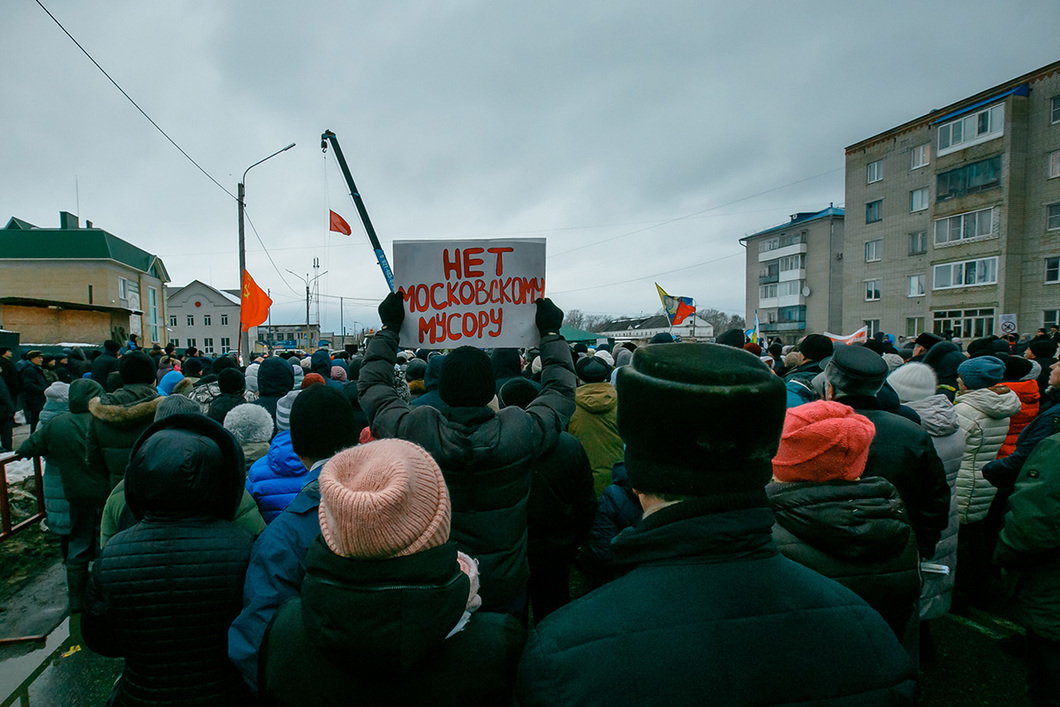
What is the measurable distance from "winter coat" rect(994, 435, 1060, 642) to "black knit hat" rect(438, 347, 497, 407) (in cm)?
241

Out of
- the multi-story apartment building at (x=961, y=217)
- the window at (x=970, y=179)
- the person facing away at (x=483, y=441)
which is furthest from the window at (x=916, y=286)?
the person facing away at (x=483, y=441)

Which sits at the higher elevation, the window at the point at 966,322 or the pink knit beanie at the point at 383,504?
the window at the point at 966,322

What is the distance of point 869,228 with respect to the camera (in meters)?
36.6

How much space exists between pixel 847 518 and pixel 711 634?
118cm

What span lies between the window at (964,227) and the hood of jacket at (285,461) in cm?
3821

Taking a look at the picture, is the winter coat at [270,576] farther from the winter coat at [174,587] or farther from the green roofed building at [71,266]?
the green roofed building at [71,266]

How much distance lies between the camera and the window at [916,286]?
33312mm

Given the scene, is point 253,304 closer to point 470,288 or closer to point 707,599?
point 470,288

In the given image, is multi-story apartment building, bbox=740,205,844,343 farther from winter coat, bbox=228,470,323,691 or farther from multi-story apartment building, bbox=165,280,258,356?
multi-story apartment building, bbox=165,280,258,356

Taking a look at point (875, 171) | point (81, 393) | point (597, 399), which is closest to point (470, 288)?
point (597, 399)

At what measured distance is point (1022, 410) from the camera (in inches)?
189

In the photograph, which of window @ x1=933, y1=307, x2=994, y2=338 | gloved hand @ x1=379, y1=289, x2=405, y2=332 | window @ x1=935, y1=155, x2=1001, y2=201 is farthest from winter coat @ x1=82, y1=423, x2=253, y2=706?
window @ x1=935, y1=155, x2=1001, y2=201

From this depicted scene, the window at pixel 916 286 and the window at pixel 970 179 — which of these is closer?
the window at pixel 970 179

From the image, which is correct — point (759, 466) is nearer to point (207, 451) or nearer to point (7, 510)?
point (207, 451)
